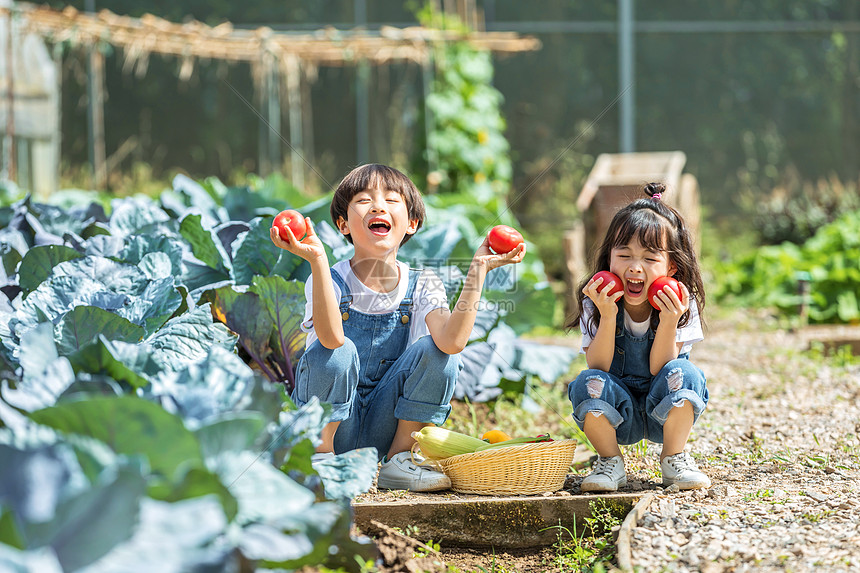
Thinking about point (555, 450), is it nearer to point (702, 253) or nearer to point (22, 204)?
point (22, 204)

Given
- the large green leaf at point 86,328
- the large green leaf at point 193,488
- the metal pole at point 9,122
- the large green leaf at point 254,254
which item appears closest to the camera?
the large green leaf at point 193,488

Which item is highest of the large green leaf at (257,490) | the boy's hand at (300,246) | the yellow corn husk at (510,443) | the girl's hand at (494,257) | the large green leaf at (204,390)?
the boy's hand at (300,246)

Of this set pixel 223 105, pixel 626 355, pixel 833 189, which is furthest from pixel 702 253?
pixel 626 355

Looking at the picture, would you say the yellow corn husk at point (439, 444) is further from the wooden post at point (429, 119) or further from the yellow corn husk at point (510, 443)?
the wooden post at point (429, 119)

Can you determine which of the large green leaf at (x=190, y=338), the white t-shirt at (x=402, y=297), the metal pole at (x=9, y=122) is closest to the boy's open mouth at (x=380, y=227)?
the white t-shirt at (x=402, y=297)

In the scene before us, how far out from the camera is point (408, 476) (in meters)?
2.02

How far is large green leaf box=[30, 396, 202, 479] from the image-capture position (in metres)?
1.11

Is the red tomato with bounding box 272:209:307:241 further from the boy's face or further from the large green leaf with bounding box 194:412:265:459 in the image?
the large green leaf with bounding box 194:412:265:459

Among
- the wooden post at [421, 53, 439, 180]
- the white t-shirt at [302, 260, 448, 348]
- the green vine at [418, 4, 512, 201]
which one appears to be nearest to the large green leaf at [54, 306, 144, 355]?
the white t-shirt at [302, 260, 448, 348]

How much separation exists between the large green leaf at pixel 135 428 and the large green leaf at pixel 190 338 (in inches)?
27.9

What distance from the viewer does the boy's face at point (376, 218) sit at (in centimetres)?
203

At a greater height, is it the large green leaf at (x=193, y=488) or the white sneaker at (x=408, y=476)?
the large green leaf at (x=193, y=488)

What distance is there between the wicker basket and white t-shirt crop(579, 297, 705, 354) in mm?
340

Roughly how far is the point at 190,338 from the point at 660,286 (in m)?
1.15
